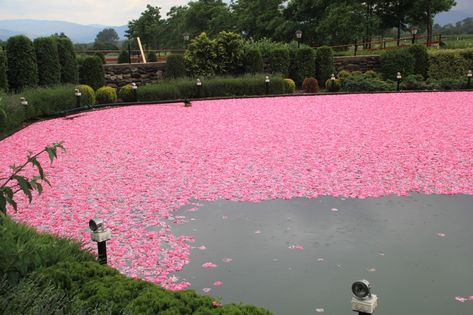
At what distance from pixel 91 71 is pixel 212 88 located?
4.97 meters

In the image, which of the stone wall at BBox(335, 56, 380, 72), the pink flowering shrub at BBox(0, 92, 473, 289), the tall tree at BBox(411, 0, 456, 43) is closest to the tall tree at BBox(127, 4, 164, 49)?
the tall tree at BBox(411, 0, 456, 43)

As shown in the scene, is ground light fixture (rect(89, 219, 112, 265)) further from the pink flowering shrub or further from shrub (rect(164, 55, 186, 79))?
shrub (rect(164, 55, 186, 79))

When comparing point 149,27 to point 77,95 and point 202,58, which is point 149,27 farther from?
point 77,95

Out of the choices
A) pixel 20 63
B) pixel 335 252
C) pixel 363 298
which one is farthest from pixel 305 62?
pixel 363 298

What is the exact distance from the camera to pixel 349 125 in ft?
41.2

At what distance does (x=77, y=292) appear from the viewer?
9.98ft

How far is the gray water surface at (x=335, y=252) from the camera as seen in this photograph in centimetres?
401

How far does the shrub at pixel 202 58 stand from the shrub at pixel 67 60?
5647mm

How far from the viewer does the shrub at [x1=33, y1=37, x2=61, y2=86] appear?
17.1 metres

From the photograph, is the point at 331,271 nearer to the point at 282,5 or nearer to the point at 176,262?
the point at 176,262

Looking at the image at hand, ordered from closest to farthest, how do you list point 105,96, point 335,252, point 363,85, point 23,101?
point 335,252
point 23,101
point 105,96
point 363,85

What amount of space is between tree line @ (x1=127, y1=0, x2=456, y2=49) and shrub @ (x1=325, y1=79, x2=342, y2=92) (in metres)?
19.4

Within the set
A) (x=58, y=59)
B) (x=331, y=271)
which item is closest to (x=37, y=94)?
(x=58, y=59)

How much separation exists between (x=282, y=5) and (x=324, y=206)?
4707 centimetres
